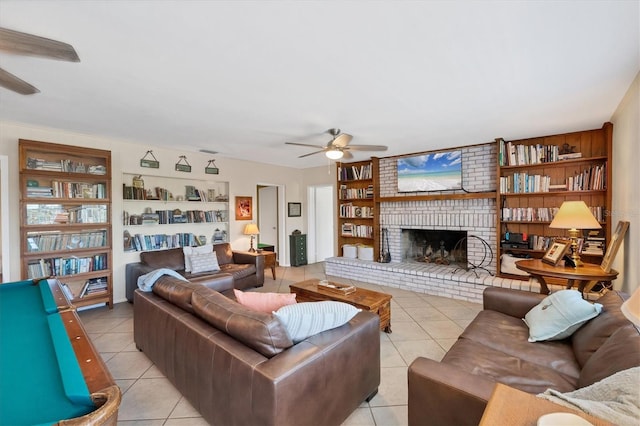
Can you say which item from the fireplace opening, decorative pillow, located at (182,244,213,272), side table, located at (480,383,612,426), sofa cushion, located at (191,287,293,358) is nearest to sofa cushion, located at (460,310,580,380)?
side table, located at (480,383,612,426)

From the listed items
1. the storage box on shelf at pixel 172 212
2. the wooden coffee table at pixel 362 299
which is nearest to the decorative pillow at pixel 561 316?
the wooden coffee table at pixel 362 299

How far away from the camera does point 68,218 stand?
351 cm

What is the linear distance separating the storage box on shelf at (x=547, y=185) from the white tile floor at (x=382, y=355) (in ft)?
4.45

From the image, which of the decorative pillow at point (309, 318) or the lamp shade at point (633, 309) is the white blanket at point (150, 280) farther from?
the lamp shade at point (633, 309)

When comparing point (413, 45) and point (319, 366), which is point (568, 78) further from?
point (319, 366)

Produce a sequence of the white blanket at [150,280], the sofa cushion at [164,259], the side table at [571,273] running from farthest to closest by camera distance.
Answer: the sofa cushion at [164,259], the side table at [571,273], the white blanket at [150,280]

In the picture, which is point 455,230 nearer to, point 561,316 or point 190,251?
point 561,316

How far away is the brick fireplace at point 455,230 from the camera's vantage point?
4.05 metres

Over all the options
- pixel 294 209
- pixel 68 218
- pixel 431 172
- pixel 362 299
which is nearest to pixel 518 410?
pixel 362 299

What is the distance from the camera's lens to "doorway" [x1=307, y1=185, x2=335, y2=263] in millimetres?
6602

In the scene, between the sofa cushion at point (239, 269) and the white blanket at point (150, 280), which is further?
the sofa cushion at point (239, 269)

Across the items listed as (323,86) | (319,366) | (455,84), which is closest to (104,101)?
(323,86)

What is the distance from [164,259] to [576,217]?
506cm

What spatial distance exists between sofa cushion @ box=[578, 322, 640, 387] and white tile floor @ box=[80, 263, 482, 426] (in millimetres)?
1025
